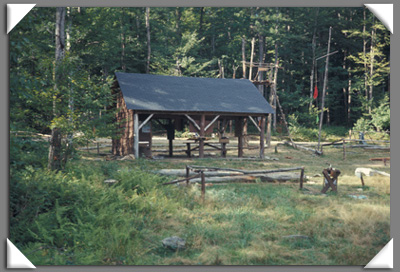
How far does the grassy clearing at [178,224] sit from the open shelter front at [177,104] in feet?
27.3

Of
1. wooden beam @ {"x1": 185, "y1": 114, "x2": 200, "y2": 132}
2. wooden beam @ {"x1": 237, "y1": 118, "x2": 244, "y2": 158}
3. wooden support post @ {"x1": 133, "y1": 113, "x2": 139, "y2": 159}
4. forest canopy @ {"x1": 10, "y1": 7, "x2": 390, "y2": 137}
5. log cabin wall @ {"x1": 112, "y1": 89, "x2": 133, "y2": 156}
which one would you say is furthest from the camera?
wooden beam @ {"x1": 237, "y1": 118, "x2": 244, "y2": 158}

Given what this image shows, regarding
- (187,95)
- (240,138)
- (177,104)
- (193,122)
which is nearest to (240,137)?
(240,138)

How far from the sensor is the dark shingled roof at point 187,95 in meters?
18.0

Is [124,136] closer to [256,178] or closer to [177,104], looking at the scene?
[177,104]

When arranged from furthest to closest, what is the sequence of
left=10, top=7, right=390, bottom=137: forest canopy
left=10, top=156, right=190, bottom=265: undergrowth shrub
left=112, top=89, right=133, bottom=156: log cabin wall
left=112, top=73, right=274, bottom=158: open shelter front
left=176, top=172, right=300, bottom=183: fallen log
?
1. left=112, top=89, right=133, bottom=156: log cabin wall
2. left=112, top=73, right=274, bottom=158: open shelter front
3. left=176, top=172, right=300, bottom=183: fallen log
4. left=10, top=7, right=390, bottom=137: forest canopy
5. left=10, top=156, right=190, bottom=265: undergrowth shrub

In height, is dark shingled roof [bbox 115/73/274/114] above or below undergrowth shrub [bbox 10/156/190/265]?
above

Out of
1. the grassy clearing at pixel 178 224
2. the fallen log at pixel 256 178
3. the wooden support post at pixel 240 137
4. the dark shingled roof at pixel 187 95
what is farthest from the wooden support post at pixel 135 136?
the grassy clearing at pixel 178 224

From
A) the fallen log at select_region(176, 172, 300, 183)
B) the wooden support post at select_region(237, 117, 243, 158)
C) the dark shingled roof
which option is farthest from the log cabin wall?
the fallen log at select_region(176, 172, 300, 183)

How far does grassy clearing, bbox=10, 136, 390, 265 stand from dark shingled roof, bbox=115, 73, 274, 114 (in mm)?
8545

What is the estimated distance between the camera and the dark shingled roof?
18.0m

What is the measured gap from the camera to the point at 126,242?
6129 mm

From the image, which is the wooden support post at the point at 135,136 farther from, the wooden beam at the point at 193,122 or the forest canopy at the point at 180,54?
the forest canopy at the point at 180,54

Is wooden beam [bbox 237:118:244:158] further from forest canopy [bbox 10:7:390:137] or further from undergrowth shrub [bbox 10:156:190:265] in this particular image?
undergrowth shrub [bbox 10:156:190:265]

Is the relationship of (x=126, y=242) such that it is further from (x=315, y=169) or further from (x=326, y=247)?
(x=315, y=169)
